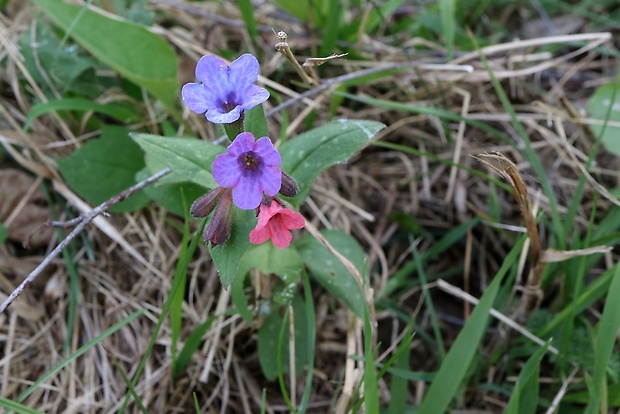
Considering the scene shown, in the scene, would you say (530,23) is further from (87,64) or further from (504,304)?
(87,64)

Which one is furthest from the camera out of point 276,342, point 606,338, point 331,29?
point 331,29

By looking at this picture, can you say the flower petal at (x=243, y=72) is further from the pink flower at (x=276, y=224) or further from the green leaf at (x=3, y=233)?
the green leaf at (x=3, y=233)

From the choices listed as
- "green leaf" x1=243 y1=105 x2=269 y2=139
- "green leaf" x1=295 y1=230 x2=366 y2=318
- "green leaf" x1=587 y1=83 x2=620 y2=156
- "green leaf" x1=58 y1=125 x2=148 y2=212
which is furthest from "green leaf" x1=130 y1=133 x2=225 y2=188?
"green leaf" x1=587 y1=83 x2=620 y2=156

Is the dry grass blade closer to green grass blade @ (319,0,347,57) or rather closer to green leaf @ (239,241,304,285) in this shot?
green leaf @ (239,241,304,285)

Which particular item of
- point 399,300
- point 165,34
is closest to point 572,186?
point 399,300

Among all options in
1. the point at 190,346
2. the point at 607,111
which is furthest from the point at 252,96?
the point at 607,111

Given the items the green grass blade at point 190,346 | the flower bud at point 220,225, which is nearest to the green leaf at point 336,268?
the green grass blade at point 190,346

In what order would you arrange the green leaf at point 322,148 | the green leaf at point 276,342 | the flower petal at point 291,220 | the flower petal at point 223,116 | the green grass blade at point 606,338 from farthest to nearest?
1. the green leaf at point 276,342
2. the green leaf at point 322,148
3. the green grass blade at point 606,338
4. the flower petal at point 291,220
5. the flower petal at point 223,116

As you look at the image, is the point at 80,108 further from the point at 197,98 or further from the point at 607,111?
the point at 607,111
